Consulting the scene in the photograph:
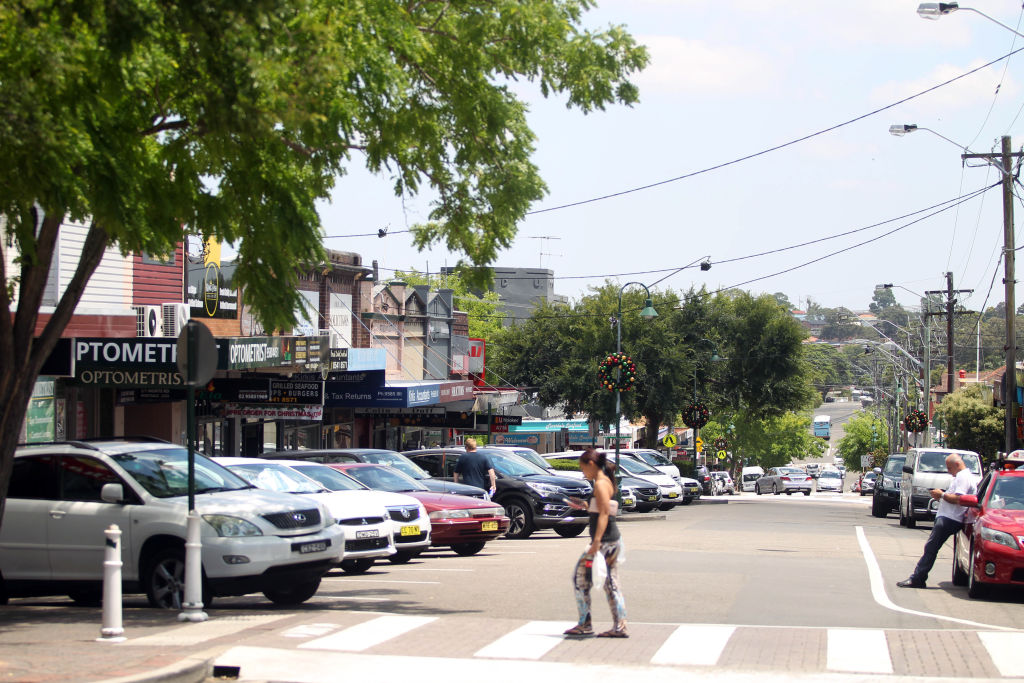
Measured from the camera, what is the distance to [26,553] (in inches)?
483

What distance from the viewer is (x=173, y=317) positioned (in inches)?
982

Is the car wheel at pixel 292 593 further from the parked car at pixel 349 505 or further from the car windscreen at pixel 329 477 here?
the car windscreen at pixel 329 477

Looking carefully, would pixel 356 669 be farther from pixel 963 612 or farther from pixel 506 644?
pixel 963 612

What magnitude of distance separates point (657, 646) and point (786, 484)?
6590cm

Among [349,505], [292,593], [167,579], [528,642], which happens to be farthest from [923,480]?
[167,579]

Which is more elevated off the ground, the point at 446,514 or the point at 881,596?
the point at 446,514

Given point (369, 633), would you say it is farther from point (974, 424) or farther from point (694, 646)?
Result: point (974, 424)

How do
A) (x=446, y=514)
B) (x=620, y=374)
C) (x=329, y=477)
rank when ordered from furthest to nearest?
(x=620, y=374) < (x=446, y=514) < (x=329, y=477)

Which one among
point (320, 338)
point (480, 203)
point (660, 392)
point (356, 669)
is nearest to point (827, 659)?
point (356, 669)

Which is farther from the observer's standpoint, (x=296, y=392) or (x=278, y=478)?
(x=296, y=392)

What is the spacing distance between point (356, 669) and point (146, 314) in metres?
16.8

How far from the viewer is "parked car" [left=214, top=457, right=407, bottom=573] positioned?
49.2 ft

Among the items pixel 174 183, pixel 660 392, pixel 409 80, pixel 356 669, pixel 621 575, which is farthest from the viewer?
pixel 660 392

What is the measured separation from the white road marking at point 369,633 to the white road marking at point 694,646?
2.37 meters
